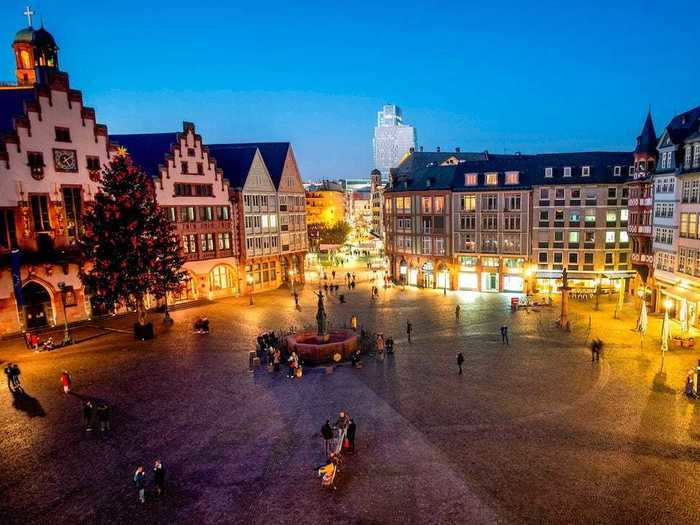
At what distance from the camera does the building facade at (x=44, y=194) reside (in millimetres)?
42469

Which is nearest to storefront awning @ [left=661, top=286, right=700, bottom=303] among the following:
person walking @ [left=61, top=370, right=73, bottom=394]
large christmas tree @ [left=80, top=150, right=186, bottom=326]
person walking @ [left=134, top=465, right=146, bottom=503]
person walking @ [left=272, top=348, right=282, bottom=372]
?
person walking @ [left=272, top=348, right=282, bottom=372]

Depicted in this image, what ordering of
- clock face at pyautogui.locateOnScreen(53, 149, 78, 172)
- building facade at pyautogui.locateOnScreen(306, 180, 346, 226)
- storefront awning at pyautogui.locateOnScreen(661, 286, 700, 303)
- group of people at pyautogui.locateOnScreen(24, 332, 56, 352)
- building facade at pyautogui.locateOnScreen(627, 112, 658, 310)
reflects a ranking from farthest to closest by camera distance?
building facade at pyautogui.locateOnScreen(306, 180, 346, 226) → building facade at pyautogui.locateOnScreen(627, 112, 658, 310) → clock face at pyautogui.locateOnScreen(53, 149, 78, 172) → storefront awning at pyautogui.locateOnScreen(661, 286, 700, 303) → group of people at pyautogui.locateOnScreen(24, 332, 56, 352)

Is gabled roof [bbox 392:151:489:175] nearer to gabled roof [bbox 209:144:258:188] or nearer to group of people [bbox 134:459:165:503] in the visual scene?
gabled roof [bbox 209:144:258:188]

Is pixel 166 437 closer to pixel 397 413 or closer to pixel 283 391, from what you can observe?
pixel 283 391

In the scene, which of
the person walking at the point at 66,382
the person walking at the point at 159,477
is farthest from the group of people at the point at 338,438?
the person walking at the point at 66,382

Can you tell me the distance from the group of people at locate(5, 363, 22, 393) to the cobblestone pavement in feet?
2.01

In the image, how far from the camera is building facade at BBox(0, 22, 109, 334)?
139 feet

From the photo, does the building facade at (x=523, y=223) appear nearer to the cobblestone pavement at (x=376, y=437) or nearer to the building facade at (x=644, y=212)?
the building facade at (x=644, y=212)

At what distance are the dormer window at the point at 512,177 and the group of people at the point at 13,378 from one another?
177 feet

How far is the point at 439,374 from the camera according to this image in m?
30.5

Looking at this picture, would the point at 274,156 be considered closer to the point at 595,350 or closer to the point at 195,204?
the point at 195,204

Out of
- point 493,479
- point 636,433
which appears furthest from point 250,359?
point 636,433

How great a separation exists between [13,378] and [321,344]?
60.5ft

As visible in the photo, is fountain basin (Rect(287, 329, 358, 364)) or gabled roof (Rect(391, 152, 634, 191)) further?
gabled roof (Rect(391, 152, 634, 191))
